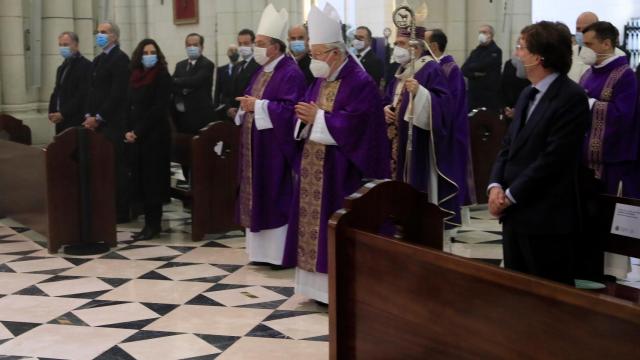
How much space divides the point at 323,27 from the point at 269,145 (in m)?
1.29

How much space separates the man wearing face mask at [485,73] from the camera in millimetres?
11023

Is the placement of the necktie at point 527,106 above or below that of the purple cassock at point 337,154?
above

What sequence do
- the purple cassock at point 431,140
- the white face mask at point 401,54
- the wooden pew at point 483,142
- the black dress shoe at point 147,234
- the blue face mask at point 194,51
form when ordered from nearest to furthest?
the white face mask at point 401,54, the purple cassock at point 431,140, the black dress shoe at point 147,234, the wooden pew at point 483,142, the blue face mask at point 194,51

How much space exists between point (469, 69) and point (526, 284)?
9011 millimetres

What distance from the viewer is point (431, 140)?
22.1ft

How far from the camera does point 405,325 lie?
2967 mm

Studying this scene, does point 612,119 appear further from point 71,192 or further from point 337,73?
point 71,192

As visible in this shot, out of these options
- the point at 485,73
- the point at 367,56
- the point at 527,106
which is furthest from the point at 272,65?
the point at 485,73

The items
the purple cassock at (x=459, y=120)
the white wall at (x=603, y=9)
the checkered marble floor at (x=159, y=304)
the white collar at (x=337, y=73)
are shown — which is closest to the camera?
the checkered marble floor at (x=159, y=304)

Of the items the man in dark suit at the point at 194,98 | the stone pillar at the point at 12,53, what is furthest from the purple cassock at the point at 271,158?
the stone pillar at the point at 12,53

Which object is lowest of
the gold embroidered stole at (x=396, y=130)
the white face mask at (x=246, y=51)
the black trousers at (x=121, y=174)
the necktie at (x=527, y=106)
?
the black trousers at (x=121, y=174)

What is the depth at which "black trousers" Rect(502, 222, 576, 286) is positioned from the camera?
11.7ft

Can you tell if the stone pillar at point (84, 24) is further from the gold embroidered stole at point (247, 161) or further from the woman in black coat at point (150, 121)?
the gold embroidered stole at point (247, 161)

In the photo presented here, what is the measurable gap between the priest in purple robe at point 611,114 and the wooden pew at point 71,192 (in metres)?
3.89
